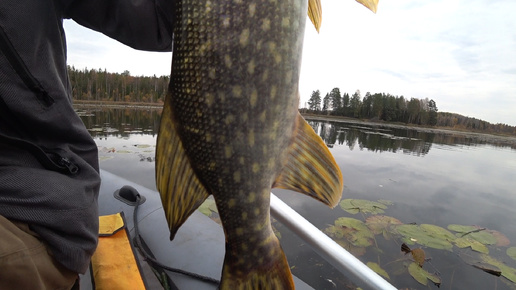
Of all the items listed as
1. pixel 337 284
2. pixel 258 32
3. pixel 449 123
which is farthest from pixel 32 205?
pixel 449 123

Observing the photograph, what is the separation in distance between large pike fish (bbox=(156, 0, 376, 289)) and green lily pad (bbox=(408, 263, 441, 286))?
4416 mm

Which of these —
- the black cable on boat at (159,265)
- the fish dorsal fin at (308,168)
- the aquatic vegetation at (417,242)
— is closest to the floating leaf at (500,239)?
the aquatic vegetation at (417,242)

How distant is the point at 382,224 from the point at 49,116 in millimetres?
6350

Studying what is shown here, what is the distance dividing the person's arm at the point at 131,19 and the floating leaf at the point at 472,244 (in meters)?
6.72

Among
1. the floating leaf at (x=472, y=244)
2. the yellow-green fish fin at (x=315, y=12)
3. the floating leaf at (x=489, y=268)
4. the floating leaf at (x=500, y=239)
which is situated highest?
the yellow-green fish fin at (x=315, y=12)

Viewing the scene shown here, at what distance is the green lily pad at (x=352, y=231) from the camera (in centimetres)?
544

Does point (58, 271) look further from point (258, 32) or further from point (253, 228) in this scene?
point (258, 32)

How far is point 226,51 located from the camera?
94 cm

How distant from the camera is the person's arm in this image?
1196 millimetres

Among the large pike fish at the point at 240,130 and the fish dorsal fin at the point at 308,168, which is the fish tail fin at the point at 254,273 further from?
the fish dorsal fin at the point at 308,168

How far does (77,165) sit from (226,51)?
96 centimetres

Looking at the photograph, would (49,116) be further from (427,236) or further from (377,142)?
(377,142)

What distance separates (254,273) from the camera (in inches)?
A: 44.4

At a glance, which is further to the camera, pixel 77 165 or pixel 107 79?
pixel 107 79
